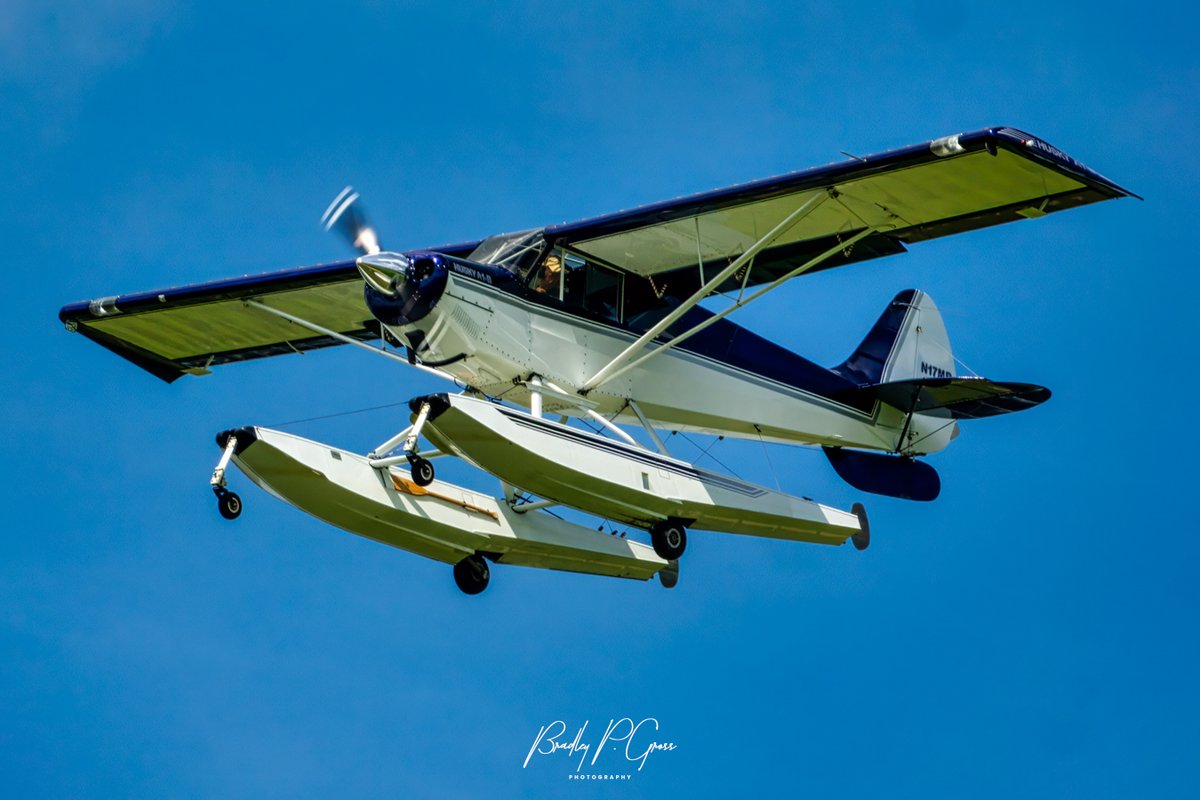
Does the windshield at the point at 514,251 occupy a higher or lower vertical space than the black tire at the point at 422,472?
higher

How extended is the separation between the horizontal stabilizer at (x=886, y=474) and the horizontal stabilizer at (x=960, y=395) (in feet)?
2.16

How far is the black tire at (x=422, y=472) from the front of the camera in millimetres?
15664

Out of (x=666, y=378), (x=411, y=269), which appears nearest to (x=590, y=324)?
(x=666, y=378)

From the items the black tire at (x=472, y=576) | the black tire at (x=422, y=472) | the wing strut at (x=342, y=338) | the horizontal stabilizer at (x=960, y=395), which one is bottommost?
the black tire at (x=422, y=472)

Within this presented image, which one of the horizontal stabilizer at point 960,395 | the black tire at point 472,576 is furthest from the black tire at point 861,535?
the black tire at point 472,576

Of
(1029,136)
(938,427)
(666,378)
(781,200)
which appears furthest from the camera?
(938,427)

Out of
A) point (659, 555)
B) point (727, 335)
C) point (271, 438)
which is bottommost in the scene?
point (271, 438)

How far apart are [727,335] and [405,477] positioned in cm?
410

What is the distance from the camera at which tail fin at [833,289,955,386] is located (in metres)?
21.4

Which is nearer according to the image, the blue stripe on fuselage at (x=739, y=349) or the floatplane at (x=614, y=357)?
the floatplane at (x=614, y=357)

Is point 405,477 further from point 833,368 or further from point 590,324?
point 833,368

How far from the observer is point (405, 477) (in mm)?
17703

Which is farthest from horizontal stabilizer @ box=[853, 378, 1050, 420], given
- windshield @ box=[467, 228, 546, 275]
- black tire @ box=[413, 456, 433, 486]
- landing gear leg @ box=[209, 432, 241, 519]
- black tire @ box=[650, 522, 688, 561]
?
landing gear leg @ box=[209, 432, 241, 519]

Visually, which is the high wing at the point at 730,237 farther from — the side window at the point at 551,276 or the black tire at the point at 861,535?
the black tire at the point at 861,535
